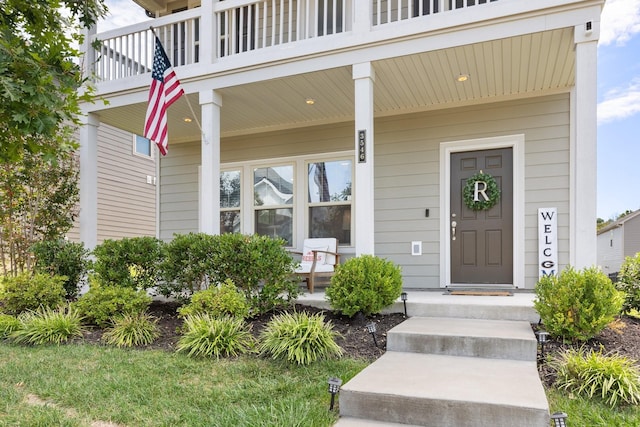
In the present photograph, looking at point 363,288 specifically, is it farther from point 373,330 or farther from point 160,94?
point 160,94

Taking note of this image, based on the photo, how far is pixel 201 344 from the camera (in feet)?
11.9

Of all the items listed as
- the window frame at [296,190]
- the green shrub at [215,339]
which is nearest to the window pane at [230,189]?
the window frame at [296,190]

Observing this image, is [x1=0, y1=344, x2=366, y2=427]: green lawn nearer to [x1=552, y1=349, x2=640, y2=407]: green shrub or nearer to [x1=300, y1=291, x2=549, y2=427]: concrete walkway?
[x1=300, y1=291, x2=549, y2=427]: concrete walkway

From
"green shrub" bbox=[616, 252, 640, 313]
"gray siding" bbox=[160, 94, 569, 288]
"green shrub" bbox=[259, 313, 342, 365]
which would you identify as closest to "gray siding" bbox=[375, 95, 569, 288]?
"gray siding" bbox=[160, 94, 569, 288]

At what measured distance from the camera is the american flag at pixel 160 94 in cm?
495

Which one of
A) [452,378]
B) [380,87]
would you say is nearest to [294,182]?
[380,87]

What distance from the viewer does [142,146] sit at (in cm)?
1101

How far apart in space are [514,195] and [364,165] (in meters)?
2.21

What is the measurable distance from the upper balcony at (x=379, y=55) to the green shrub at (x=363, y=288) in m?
2.23

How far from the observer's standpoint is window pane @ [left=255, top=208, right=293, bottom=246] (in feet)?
22.8

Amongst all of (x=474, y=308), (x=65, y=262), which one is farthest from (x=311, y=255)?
(x=65, y=262)

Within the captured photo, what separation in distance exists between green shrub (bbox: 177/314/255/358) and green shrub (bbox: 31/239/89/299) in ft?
8.91

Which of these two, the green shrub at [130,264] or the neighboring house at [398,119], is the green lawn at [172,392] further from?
the neighboring house at [398,119]

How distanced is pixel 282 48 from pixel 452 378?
156 inches
